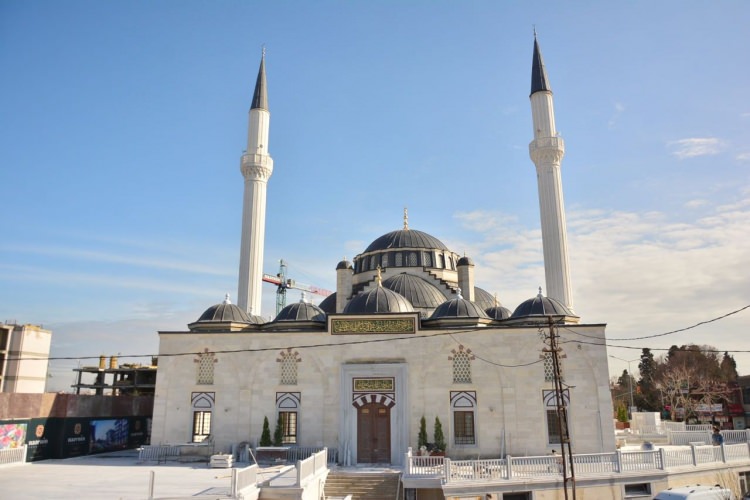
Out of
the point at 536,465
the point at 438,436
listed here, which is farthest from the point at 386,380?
the point at 536,465

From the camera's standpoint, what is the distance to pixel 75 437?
67.9ft

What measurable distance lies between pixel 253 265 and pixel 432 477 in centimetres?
1636

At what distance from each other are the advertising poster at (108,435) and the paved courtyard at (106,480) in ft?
8.61

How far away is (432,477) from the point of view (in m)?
14.4

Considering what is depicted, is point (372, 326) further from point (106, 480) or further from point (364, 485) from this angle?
point (106, 480)

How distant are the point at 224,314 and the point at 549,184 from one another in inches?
669

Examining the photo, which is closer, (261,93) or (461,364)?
(461,364)

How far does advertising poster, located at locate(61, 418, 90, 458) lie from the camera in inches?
792

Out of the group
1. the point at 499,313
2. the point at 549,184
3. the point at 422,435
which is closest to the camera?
the point at 422,435

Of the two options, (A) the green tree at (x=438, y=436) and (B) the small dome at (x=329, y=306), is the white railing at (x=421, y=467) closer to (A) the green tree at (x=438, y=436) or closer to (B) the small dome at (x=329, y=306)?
(A) the green tree at (x=438, y=436)

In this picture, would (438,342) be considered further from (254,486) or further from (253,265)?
(253,265)

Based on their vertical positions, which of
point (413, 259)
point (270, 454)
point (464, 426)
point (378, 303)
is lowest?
point (270, 454)

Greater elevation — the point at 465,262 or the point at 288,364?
the point at 465,262

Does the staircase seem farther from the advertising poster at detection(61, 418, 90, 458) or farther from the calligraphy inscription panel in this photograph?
the advertising poster at detection(61, 418, 90, 458)
